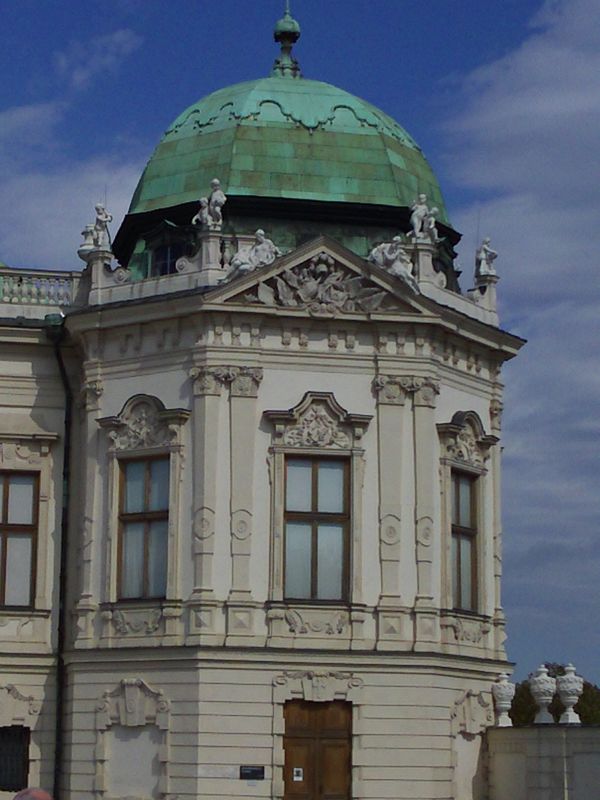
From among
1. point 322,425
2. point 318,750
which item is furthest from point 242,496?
point 318,750

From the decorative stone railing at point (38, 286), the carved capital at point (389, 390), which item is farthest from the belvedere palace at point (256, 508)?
the decorative stone railing at point (38, 286)

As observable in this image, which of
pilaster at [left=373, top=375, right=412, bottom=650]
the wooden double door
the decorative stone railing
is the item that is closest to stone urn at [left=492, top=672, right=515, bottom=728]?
pilaster at [left=373, top=375, right=412, bottom=650]

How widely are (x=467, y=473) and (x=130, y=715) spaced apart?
782 cm

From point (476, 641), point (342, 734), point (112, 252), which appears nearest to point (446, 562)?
point (476, 641)

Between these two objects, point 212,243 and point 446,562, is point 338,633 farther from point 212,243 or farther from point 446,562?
point 212,243

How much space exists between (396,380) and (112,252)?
7.22 meters

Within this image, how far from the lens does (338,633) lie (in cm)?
3050

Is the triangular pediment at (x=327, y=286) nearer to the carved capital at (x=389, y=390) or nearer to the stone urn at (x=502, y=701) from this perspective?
the carved capital at (x=389, y=390)

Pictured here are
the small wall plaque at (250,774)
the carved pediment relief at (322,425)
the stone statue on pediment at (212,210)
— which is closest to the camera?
the small wall plaque at (250,774)

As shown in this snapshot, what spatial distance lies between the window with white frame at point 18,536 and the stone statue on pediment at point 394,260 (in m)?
7.89

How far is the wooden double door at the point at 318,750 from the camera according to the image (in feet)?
98.9

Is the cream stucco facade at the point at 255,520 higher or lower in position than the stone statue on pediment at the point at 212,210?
lower

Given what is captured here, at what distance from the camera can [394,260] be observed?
31.6 m

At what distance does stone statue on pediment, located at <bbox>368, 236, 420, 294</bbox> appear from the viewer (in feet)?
103
